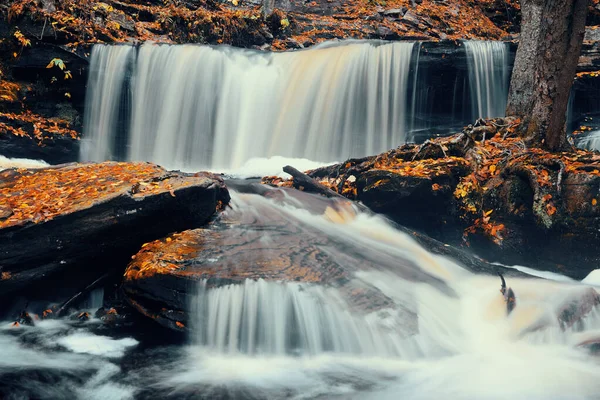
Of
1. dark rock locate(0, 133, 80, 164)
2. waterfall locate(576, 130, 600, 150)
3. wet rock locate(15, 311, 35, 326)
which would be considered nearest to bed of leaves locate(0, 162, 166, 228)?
wet rock locate(15, 311, 35, 326)

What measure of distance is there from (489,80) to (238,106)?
20.0 ft

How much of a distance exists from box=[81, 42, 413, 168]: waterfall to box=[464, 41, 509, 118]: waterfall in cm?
164

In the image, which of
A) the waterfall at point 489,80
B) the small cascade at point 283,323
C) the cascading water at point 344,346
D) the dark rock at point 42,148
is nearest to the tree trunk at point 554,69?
the cascading water at point 344,346

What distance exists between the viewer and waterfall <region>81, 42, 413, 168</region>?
37.7ft

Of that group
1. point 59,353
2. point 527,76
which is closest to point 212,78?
point 527,76

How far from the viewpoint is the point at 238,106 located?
11883 millimetres

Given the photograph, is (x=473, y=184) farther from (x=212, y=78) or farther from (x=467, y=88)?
(x=212, y=78)

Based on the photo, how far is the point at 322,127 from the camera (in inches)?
458

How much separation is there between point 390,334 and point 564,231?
3.14 metres

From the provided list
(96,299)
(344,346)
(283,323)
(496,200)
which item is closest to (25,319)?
(96,299)

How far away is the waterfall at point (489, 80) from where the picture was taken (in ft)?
37.4

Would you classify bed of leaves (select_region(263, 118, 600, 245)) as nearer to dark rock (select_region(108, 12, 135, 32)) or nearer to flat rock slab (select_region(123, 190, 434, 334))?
flat rock slab (select_region(123, 190, 434, 334))

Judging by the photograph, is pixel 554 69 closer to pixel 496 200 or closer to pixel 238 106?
pixel 496 200

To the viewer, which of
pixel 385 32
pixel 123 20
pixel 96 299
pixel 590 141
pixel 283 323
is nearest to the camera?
pixel 283 323
